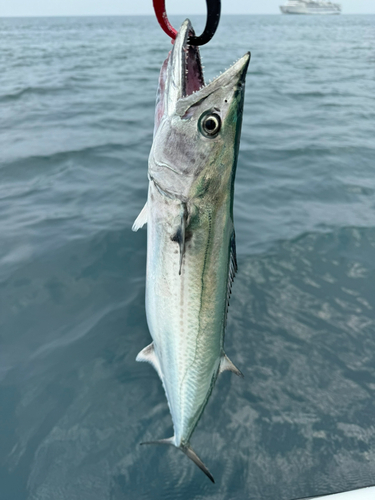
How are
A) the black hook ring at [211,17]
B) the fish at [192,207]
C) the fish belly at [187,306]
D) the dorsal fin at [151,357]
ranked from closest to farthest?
the black hook ring at [211,17], the fish at [192,207], the fish belly at [187,306], the dorsal fin at [151,357]

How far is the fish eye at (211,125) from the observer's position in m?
1.79

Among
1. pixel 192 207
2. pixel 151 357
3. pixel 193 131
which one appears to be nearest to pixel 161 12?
pixel 193 131

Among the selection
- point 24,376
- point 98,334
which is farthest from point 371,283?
point 24,376

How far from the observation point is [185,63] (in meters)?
1.81

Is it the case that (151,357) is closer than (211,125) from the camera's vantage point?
No

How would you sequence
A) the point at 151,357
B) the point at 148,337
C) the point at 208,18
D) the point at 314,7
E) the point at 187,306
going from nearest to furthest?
the point at 208,18, the point at 187,306, the point at 151,357, the point at 148,337, the point at 314,7

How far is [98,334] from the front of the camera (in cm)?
364

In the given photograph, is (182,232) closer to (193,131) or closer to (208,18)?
(193,131)

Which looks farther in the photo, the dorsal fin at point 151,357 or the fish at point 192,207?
the dorsal fin at point 151,357

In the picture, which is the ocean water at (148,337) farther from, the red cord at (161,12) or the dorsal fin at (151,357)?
the red cord at (161,12)

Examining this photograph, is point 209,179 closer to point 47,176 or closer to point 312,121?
point 47,176

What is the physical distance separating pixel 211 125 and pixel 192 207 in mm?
404

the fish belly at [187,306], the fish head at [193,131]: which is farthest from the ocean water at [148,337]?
the fish head at [193,131]

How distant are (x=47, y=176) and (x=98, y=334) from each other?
149 inches
